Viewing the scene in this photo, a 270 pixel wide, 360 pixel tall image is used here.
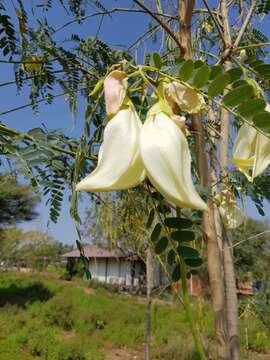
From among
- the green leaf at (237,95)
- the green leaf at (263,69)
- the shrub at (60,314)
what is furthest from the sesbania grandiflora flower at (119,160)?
the shrub at (60,314)

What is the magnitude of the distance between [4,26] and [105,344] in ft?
18.9

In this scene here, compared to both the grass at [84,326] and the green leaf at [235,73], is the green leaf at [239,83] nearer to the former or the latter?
the green leaf at [235,73]

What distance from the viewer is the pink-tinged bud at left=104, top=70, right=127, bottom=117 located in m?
0.32

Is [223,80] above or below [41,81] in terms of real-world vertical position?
below

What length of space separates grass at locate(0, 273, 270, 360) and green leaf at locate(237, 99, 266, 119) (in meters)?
4.10

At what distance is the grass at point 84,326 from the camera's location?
17.1ft

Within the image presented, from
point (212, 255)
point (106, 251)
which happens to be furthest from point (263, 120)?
point (106, 251)

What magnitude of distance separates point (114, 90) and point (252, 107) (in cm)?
12

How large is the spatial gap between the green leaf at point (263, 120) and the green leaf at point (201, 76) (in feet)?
0.19

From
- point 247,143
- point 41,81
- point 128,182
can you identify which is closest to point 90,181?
point 128,182

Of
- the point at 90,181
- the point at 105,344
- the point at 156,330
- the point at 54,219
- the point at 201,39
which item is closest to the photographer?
the point at 90,181

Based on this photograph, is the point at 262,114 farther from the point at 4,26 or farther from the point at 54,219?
the point at 4,26

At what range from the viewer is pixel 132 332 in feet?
20.8

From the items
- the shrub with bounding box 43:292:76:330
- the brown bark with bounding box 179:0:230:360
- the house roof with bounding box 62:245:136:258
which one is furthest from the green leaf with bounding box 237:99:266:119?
the shrub with bounding box 43:292:76:330
